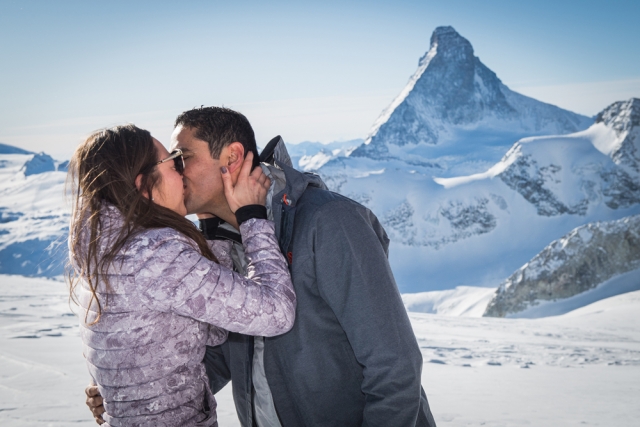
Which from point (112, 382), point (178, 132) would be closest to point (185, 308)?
point (112, 382)

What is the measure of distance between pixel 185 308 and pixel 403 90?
665 ft

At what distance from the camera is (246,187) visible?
7.84ft

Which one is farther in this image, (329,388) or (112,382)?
(329,388)

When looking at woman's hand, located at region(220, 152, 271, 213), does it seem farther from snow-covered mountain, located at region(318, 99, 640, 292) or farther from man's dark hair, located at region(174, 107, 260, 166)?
snow-covered mountain, located at region(318, 99, 640, 292)

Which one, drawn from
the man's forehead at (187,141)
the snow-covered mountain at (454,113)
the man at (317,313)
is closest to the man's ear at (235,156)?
the man at (317,313)

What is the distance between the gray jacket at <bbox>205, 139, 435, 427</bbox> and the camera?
203 cm

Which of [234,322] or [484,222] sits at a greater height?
[234,322]

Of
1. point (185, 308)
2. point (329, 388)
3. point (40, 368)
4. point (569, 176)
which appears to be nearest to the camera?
point (185, 308)

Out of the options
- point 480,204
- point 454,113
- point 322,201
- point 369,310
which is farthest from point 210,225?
point 454,113

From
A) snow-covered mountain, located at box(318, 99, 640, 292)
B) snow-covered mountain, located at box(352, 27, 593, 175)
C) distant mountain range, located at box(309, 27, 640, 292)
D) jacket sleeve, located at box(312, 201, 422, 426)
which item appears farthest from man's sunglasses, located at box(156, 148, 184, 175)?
snow-covered mountain, located at box(352, 27, 593, 175)

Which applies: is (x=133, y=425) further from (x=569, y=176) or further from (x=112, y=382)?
(x=569, y=176)

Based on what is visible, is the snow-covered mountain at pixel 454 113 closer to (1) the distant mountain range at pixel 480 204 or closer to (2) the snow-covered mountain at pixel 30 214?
(1) the distant mountain range at pixel 480 204

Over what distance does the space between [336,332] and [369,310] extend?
26cm

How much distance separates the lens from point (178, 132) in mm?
2607
